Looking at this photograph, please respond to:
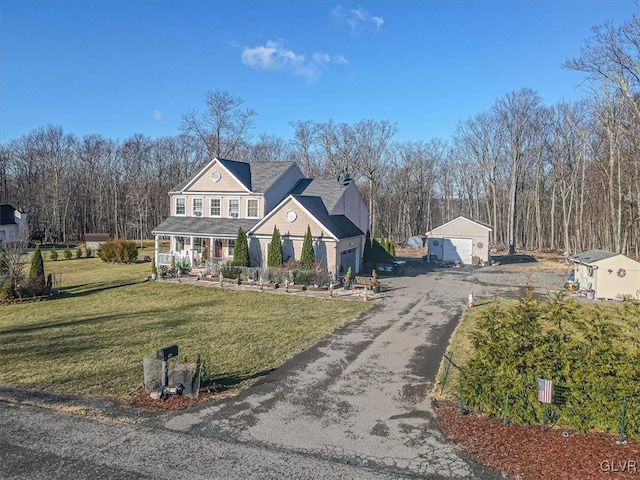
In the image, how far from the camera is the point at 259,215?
32312 mm

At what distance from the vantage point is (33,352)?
15.1 meters

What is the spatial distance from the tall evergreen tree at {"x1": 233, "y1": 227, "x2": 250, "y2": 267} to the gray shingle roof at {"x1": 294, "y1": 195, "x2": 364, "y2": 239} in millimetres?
4212

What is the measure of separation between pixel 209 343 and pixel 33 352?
583cm

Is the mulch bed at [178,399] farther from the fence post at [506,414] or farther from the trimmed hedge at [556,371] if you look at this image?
the fence post at [506,414]

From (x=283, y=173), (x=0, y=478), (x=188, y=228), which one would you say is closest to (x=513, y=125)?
(x=283, y=173)

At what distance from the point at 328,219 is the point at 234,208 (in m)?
7.53

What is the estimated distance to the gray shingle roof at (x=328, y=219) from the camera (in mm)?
28559

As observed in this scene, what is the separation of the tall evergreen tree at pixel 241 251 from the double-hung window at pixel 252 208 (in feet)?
13.3

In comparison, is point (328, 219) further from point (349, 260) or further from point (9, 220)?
point (9, 220)

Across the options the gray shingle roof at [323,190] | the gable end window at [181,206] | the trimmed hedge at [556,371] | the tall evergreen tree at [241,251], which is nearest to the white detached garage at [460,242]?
the gray shingle roof at [323,190]

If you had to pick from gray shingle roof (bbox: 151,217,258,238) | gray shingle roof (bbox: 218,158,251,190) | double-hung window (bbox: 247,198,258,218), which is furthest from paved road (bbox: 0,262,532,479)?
gray shingle roof (bbox: 218,158,251,190)

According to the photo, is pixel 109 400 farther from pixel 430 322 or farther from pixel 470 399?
pixel 430 322

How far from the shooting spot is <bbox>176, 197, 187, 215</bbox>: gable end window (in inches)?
1357

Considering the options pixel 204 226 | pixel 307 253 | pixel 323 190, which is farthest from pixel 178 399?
pixel 323 190
